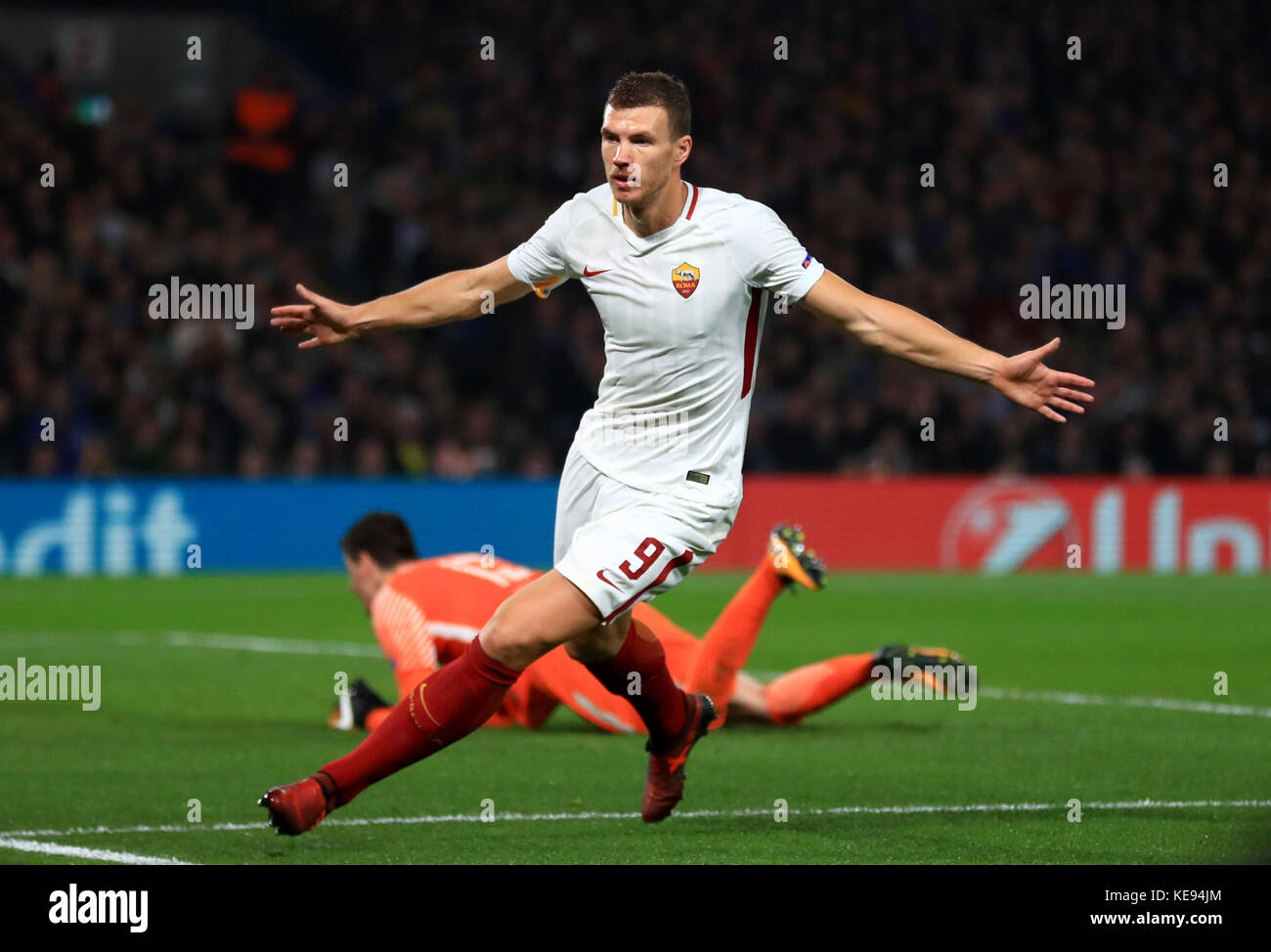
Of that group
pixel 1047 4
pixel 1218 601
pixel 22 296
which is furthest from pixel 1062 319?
pixel 22 296

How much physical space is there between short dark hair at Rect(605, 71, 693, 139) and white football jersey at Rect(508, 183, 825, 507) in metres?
0.22

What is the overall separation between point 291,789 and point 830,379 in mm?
18027

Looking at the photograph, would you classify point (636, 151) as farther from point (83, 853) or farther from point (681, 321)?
point (83, 853)

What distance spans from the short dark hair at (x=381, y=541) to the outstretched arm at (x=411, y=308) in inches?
119

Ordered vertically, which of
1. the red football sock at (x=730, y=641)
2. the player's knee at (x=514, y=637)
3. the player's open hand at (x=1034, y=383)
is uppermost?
the player's open hand at (x=1034, y=383)

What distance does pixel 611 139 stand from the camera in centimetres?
575

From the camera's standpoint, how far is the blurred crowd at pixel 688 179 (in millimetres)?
20859

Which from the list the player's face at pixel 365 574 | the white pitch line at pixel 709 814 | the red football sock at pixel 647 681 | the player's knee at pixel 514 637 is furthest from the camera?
the player's face at pixel 365 574

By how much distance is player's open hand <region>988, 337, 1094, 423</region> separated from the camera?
17.7 ft
